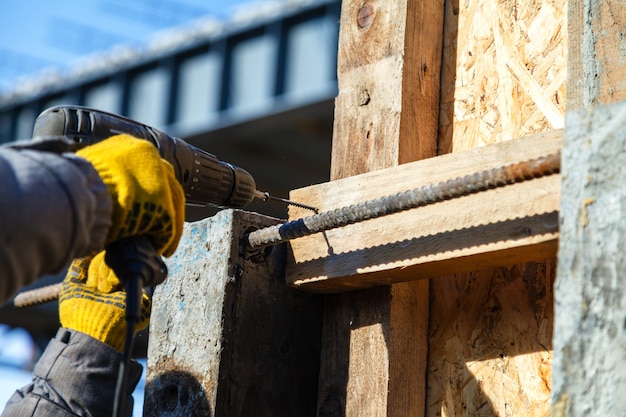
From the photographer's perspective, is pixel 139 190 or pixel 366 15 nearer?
pixel 139 190

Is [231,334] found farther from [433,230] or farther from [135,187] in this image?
[135,187]

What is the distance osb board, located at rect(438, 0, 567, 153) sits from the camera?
291 centimetres

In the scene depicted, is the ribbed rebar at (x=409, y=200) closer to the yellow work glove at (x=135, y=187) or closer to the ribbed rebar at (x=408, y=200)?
the ribbed rebar at (x=408, y=200)

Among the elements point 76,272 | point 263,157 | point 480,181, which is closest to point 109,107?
point 263,157

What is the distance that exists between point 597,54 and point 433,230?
592 mm

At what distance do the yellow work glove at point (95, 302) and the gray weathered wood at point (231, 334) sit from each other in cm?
14

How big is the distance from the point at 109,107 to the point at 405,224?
9.74 m

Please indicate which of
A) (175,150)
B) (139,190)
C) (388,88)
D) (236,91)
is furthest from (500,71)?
(236,91)

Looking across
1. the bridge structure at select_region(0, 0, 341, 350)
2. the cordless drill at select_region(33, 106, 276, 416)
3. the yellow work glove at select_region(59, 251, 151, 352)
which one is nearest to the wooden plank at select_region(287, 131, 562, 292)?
the cordless drill at select_region(33, 106, 276, 416)

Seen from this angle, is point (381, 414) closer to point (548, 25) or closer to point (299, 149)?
point (548, 25)

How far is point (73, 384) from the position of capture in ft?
10.1

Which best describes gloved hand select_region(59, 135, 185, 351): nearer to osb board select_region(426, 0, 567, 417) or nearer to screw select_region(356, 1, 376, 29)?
osb board select_region(426, 0, 567, 417)

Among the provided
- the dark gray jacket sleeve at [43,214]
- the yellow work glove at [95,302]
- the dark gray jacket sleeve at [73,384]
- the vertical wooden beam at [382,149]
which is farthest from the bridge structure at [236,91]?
the dark gray jacket sleeve at [43,214]

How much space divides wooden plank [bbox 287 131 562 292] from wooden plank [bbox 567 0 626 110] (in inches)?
6.0
